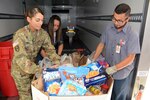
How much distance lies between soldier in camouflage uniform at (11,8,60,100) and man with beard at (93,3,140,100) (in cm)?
57

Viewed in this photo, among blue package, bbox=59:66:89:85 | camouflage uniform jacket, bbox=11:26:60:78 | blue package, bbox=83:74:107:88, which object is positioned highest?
camouflage uniform jacket, bbox=11:26:60:78

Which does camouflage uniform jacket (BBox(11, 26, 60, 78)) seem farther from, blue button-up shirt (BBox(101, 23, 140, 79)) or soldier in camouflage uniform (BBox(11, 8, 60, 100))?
blue button-up shirt (BBox(101, 23, 140, 79))

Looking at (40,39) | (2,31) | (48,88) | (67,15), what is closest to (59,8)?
(67,15)

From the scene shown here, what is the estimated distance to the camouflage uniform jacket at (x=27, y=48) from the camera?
1.37 meters

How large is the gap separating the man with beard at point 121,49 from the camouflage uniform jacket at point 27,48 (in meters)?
0.56

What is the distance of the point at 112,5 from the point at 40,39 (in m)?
1.45

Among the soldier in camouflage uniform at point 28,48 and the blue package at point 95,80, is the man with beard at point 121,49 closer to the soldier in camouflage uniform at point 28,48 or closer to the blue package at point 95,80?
the blue package at point 95,80

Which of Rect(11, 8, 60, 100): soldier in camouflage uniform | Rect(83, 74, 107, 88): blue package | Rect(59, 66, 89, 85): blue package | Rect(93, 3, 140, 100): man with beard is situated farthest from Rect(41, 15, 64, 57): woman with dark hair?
Rect(83, 74, 107, 88): blue package

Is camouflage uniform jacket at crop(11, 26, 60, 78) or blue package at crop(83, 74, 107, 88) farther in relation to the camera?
camouflage uniform jacket at crop(11, 26, 60, 78)

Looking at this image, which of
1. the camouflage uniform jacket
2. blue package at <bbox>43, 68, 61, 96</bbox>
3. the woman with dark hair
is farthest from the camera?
the woman with dark hair

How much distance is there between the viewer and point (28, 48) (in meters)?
1.51

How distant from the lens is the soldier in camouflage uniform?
138cm

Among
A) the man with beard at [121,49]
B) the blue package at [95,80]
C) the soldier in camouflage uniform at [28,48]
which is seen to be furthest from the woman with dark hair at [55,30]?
the blue package at [95,80]

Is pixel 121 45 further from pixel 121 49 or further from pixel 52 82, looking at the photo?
pixel 52 82
